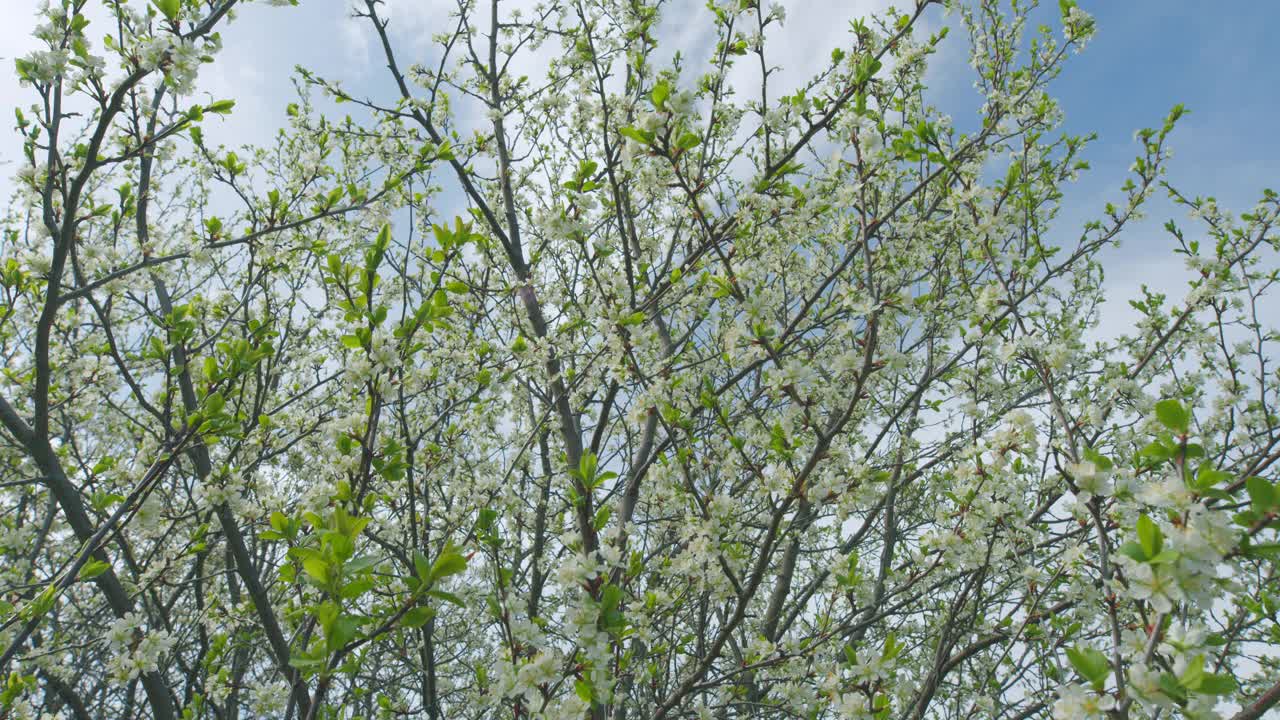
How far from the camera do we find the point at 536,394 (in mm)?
5707

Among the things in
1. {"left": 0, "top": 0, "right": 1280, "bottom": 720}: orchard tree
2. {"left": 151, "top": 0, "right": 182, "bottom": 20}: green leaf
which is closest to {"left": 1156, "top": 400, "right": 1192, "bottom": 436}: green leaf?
{"left": 0, "top": 0, "right": 1280, "bottom": 720}: orchard tree

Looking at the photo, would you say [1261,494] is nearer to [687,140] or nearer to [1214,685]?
[1214,685]

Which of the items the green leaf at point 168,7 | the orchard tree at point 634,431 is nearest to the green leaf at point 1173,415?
the orchard tree at point 634,431

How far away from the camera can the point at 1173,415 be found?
136cm

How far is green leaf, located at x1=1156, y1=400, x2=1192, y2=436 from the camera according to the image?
53.1 inches

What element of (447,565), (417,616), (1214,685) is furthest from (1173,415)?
(417,616)

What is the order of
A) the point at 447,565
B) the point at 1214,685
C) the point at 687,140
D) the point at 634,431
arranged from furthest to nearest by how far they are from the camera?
the point at 634,431, the point at 687,140, the point at 447,565, the point at 1214,685

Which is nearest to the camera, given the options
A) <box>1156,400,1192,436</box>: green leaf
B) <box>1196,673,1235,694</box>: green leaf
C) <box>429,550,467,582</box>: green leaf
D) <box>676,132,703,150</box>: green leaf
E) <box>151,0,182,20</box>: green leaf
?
<box>1196,673,1235,694</box>: green leaf

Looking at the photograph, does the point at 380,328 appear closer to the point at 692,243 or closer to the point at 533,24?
the point at 692,243

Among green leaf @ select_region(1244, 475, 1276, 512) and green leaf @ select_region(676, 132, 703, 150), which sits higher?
green leaf @ select_region(676, 132, 703, 150)

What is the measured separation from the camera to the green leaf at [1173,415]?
135cm

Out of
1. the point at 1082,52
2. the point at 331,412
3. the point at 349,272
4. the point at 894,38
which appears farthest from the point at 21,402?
the point at 1082,52

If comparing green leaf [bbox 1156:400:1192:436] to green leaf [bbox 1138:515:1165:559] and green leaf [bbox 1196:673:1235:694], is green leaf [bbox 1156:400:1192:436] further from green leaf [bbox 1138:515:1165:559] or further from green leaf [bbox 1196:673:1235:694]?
green leaf [bbox 1196:673:1235:694]

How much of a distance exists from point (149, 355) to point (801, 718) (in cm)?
337
